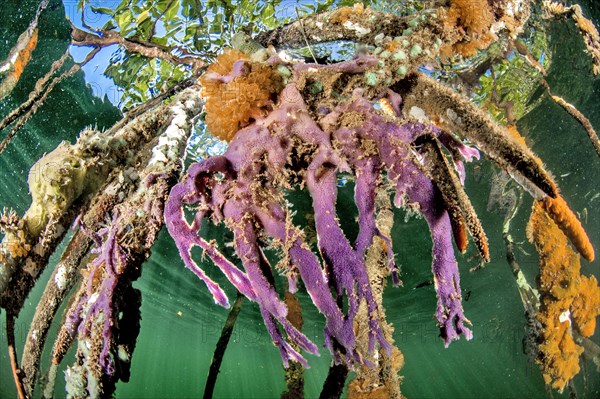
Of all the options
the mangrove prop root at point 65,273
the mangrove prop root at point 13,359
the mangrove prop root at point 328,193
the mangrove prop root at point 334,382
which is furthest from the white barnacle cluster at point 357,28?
the mangrove prop root at point 13,359

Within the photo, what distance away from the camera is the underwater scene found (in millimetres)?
2023

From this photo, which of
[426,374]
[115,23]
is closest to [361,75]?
[115,23]

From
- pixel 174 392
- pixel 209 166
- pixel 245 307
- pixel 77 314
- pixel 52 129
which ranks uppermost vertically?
pixel 52 129

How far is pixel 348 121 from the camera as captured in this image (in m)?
2.25

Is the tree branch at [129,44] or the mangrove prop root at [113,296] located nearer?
the mangrove prop root at [113,296]

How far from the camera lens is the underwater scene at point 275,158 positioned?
2.02m

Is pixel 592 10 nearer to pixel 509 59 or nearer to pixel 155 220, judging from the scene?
pixel 509 59

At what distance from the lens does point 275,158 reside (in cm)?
219

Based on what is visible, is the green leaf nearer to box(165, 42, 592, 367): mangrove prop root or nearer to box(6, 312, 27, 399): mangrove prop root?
box(165, 42, 592, 367): mangrove prop root

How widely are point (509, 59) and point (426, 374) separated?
5679 centimetres

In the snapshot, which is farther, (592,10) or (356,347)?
(592,10)

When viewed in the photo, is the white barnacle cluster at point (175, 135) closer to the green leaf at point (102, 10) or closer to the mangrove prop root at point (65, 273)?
the mangrove prop root at point (65, 273)

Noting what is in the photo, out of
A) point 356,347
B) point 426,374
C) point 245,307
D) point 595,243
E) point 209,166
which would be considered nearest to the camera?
point 356,347

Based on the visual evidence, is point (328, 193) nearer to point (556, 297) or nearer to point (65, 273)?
point (65, 273)
